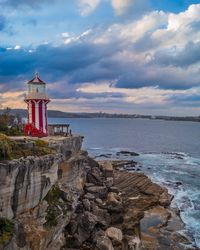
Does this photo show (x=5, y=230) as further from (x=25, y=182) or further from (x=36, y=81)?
(x=36, y=81)

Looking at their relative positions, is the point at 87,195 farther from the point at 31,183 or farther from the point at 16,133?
the point at 31,183

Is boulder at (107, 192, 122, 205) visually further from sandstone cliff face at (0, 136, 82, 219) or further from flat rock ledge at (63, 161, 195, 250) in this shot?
sandstone cliff face at (0, 136, 82, 219)

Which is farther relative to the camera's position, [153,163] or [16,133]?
[153,163]

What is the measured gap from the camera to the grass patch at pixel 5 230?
16311mm

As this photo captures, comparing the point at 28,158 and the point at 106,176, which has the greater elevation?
the point at 28,158

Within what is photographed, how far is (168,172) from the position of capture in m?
55.9

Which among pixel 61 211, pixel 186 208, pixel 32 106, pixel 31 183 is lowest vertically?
pixel 186 208

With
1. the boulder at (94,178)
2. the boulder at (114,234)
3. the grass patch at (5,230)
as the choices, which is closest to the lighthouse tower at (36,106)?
the boulder at (94,178)

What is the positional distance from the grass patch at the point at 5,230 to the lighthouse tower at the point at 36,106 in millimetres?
14843

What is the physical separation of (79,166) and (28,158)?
47.2 feet

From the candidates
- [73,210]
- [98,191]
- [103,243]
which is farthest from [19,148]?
[98,191]

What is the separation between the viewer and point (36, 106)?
31516 millimetres

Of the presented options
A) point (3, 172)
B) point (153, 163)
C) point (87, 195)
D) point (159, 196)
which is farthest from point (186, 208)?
point (153, 163)

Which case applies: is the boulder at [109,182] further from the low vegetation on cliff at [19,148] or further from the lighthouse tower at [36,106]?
the low vegetation on cliff at [19,148]
